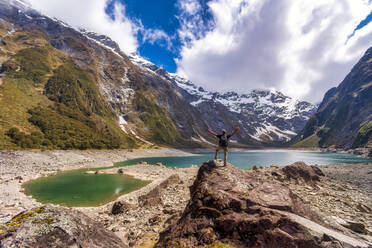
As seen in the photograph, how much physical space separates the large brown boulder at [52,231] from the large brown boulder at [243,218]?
295cm

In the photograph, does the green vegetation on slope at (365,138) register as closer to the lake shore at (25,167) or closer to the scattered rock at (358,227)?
the scattered rock at (358,227)

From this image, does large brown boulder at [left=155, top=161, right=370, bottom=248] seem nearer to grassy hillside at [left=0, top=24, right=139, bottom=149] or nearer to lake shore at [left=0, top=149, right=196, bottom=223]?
lake shore at [left=0, top=149, right=196, bottom=223]

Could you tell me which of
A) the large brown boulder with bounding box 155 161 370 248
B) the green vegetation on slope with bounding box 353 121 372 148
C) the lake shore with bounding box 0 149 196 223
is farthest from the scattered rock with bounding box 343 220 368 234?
the green vegetation on slope with bounding box 353 121 372 148

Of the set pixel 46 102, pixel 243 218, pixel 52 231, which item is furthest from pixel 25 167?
pixel 46 102

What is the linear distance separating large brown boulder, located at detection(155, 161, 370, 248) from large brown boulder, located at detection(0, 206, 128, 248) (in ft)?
9.69

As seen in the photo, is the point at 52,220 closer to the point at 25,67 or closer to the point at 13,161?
the point at 13,161

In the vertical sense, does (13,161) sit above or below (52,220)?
below

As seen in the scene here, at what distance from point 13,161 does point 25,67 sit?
12143cm

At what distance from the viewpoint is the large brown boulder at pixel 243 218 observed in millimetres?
6430

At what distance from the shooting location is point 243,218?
7.34m

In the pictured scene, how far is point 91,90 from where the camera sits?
176250 millimetres

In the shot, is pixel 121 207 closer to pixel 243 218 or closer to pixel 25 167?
pixel 243 218

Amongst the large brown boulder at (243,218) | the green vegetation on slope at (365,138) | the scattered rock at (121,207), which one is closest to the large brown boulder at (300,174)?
the large brown boulder at (243,218)

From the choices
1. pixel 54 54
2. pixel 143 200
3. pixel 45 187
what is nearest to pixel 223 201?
pixel 143 200
